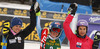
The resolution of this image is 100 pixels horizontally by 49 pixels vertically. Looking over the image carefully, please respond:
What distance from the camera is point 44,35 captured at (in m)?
2.96

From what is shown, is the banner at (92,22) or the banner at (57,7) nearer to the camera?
the banner at (92,22)

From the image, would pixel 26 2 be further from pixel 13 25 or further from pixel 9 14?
pixel 13 25

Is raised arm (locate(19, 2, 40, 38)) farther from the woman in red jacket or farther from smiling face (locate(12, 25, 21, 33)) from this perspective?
the woman in red jacket

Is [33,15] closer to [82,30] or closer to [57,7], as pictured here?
[82,30]

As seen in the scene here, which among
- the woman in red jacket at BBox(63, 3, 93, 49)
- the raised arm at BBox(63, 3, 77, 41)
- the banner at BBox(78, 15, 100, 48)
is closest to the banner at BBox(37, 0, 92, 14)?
the banner at BBox(78, 15, 100, 48)

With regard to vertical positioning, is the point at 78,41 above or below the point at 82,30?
below

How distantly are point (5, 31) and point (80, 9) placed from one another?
742 centimetres

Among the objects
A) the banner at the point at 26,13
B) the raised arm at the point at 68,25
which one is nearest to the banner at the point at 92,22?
the banner at the point at 26,13

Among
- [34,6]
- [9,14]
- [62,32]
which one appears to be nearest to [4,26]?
[34,6]

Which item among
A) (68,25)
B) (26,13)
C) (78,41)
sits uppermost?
(26,13)

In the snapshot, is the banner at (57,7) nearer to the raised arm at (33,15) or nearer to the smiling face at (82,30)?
the raised arm at (33,15)

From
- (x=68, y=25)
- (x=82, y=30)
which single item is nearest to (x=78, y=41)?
(x=82, y=30)

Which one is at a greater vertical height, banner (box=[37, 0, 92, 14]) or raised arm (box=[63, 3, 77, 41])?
banner (box=[37, 0, 92, 14])

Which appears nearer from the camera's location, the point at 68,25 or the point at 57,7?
the point at 68,25
